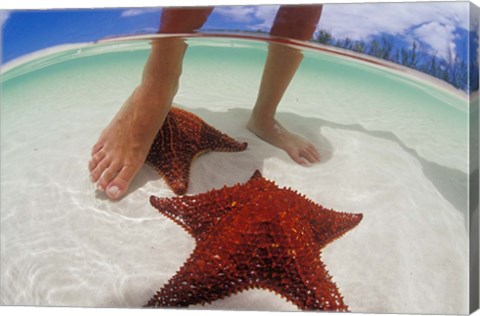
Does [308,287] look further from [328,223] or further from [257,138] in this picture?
[257,138]

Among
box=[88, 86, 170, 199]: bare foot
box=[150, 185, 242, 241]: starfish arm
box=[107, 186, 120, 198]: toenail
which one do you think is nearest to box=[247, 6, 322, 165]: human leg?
box=[150, 185, 242, 241]: starfish arm

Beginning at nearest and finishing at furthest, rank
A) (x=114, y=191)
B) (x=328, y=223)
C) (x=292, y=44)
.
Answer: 1. (x=328, y=223)
2. (x=292, y=44)
3. (x=114, y=191)

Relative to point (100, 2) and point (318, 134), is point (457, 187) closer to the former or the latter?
point (318, 134)

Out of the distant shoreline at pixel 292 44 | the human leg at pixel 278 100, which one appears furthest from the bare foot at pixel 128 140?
the human leg at pixel 278 100

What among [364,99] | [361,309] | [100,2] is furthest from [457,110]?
[100,2]

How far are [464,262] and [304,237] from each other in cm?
83

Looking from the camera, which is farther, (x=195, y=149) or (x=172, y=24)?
(x=195, y=149)

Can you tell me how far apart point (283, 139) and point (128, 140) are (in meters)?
1.04

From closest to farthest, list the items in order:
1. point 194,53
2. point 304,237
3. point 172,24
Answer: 1. point 304,237
2. point 172,24
3. point 194,53

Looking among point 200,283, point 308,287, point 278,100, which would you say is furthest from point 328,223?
point 278,100

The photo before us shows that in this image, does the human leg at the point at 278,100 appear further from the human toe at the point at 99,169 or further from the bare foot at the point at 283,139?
the human toe at the point at 99,169

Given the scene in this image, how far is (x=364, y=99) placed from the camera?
110 inches

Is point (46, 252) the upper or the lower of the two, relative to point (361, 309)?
lower

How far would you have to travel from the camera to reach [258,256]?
2.06 m
